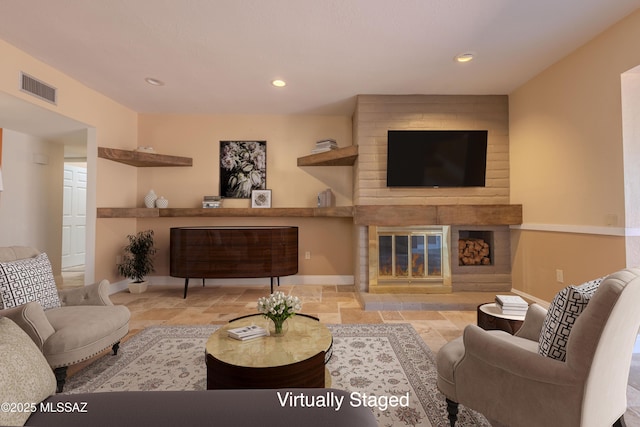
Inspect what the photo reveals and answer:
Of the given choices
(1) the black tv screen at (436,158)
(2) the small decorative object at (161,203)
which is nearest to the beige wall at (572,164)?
(1) the black tv screen at (436,158)

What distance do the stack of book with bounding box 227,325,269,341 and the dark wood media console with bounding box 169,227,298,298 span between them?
2.01m

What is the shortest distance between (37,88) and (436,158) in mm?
4317

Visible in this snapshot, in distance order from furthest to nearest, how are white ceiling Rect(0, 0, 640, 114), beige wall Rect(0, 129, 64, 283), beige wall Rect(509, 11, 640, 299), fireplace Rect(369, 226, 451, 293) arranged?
beige wall Rect(0, 129, 64, 283)
fireplace Rect(369, 226, 451, 293)
beige wall Rect(509, 11, 640, 299)
white ceiling Rect(0, 0, 640, 114)

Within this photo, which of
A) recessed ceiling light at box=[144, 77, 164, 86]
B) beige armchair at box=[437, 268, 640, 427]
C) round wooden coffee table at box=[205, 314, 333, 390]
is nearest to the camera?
beige armchair at box=[437, 268, 640, 427]

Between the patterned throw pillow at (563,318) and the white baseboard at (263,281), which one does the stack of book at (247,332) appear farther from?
the white baseboard at (263,281)

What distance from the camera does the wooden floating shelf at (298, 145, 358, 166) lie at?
3.82 meters

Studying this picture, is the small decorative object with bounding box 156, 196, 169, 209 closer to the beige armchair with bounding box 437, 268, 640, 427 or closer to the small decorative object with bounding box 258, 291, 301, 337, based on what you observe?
the small decorative object with bounding box 258, 291, 301, 337

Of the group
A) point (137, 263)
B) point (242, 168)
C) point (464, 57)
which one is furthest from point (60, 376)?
point (464, 57)

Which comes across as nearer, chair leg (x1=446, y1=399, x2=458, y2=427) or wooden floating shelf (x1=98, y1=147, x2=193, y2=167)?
chair leg (x1=446, y1=399, x2=458, y2=427)

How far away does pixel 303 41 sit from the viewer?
2598 millimetres

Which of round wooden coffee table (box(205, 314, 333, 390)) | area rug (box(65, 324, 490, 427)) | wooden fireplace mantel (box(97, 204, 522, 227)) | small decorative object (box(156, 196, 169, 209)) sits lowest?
area rug (box(65, 324, 490, 427))

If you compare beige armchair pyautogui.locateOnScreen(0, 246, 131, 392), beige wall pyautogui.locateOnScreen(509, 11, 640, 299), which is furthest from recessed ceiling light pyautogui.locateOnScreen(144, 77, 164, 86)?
beige wall pyautogui.locateOnScreen(509, 11, 640, 299)

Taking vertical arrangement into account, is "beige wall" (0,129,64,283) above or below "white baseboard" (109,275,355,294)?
above

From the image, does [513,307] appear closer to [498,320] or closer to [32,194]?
[498,320]
